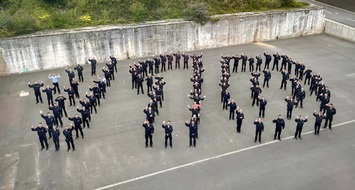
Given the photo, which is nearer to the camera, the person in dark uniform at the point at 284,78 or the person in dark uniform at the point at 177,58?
the person in dark uniform at the point at 284,78

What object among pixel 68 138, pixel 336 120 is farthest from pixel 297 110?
pixel 68 138

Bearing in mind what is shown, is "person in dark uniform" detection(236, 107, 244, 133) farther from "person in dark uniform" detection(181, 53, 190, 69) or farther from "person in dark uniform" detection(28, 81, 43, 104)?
"person in dark uniform" detection(28, 81, 43, 104)

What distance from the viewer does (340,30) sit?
2769 cm

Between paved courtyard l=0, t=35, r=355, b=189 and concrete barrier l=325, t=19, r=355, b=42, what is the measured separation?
8027 mm

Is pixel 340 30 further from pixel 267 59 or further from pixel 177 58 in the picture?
pixel 177 58

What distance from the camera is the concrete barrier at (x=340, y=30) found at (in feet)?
87.8

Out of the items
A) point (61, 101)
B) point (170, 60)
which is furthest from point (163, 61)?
point (61, 101)

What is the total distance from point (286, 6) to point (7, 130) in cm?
2224

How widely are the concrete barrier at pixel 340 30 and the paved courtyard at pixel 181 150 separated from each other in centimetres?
803

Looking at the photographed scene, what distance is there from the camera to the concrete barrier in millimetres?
26769

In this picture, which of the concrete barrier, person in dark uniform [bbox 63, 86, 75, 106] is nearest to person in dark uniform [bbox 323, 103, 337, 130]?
person in dark uniform [bbox 63, 86, 75, 106]

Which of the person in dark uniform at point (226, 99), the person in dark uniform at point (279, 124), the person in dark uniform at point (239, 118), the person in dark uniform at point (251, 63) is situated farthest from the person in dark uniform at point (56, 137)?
the person in dark uniform at point (251, 63)

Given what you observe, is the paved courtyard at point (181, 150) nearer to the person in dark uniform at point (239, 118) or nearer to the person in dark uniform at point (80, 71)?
the person in dark uniform at point (239, 118)

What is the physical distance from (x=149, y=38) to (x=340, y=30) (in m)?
15.1
